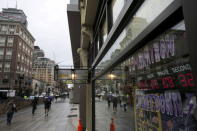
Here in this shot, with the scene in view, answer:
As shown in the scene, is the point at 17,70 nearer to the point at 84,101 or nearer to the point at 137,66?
the point at 84,101

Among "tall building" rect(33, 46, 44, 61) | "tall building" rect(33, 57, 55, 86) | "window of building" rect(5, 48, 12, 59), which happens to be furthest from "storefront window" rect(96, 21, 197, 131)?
"tall building" rect(33, 57, 55, 86)

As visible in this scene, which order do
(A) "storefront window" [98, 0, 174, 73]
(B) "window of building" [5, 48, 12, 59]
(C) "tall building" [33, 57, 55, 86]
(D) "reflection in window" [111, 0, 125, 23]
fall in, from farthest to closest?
(C) "tall building" [33, 57, 55, 86] < (B) "window of building" [5, 48, 12, 59] < (D) "reflection in window" [111, 0, 125, 23] < (A) "storefront window" [98, 0, 174, 73]

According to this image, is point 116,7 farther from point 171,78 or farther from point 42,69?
point 42,69

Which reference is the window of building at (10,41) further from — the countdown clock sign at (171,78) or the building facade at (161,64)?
the countdown clock sign at (171,78)

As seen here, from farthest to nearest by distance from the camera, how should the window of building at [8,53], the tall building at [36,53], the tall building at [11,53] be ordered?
the tall building at [36,53], the window of building at [8,53], the tall building at [11,53]

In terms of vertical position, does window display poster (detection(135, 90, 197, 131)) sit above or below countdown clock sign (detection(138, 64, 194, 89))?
below

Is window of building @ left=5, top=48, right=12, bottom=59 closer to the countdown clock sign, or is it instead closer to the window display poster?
the window display poster

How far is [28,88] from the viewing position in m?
64.6

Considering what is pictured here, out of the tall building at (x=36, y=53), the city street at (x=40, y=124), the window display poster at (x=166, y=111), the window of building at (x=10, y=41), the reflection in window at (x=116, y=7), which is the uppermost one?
the tall building at (x=36, y=53)

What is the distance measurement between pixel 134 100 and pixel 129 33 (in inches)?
35.9

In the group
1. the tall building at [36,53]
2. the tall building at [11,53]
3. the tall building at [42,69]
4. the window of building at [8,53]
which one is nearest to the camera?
the tall building at [11,53]

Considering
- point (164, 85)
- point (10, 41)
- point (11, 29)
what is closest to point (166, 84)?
point (164, 85)

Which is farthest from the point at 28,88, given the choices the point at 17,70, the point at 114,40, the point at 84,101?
the point at 114,40

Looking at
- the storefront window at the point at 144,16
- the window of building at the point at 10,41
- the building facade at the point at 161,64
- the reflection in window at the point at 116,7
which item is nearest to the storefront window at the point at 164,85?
the building facade at the point at 161,64
